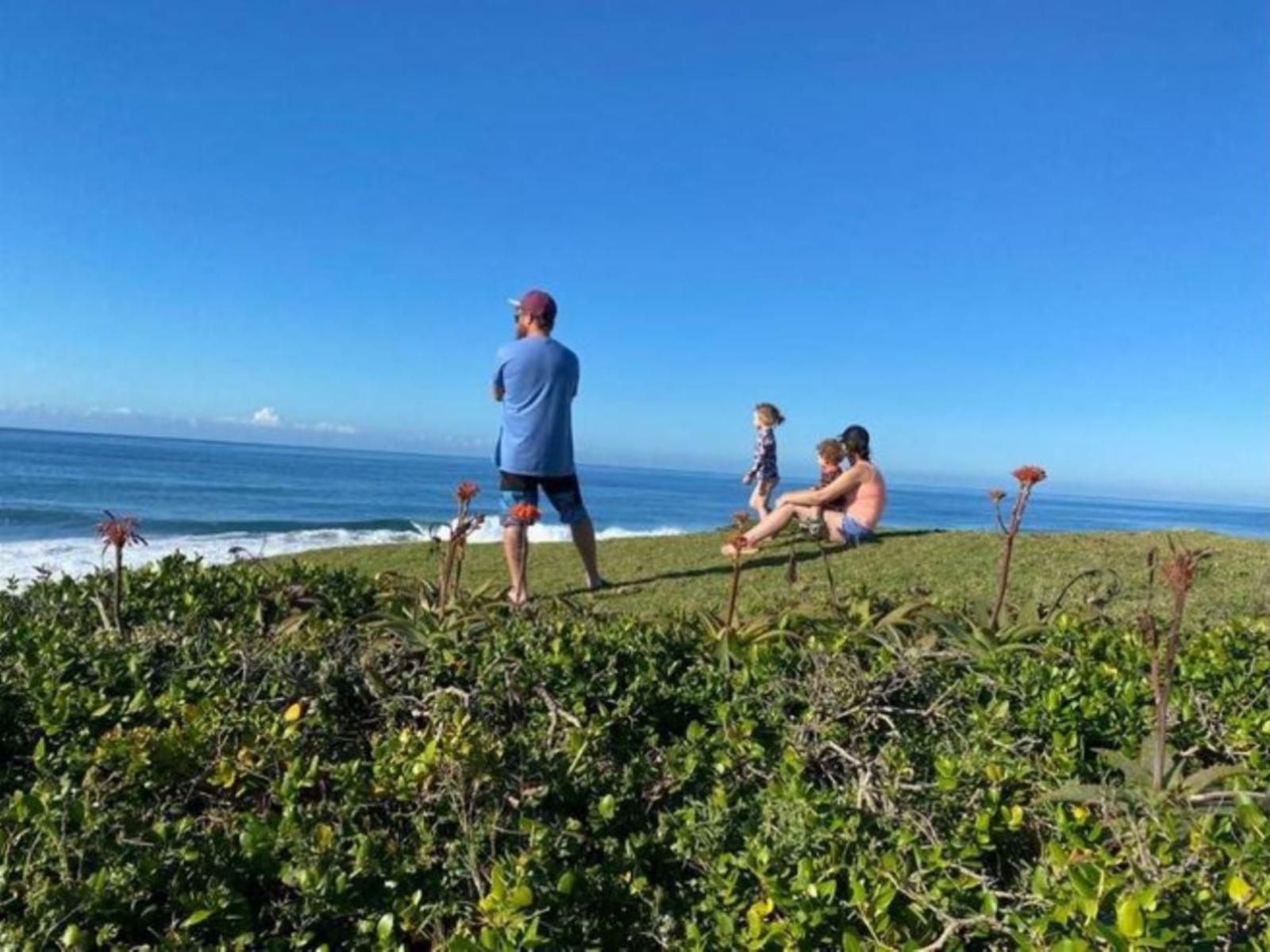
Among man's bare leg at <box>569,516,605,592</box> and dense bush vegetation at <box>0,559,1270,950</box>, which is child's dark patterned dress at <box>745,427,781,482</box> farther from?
dense bush vegetation at <box>0,559,1270,950</box>

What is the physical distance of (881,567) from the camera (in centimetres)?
689

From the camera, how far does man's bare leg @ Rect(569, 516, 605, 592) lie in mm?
5988

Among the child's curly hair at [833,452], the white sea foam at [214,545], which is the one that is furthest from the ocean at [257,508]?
the child's curly hair at [833,452]

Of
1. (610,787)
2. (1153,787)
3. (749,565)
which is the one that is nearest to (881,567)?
(749,565)

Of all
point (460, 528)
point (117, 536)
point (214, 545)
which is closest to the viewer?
point (117, 536)

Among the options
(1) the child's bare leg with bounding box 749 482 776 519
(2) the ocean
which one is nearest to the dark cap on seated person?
(2) the ocean

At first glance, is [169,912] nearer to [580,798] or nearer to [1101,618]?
[580,798]

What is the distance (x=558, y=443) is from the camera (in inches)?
233

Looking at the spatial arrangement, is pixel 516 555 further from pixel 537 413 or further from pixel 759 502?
pixel 759 502

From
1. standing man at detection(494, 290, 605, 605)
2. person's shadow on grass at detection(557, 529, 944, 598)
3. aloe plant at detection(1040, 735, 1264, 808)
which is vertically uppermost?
standing man at detection(494, 290, 605, 605)

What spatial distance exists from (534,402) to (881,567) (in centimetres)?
294

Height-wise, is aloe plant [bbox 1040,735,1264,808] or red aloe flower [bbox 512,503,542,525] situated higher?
red aloe flower [bbox 512,503,542,525]

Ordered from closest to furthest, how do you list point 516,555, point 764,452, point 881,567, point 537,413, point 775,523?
point 516,555 < point 537,413 < point 881,567 < point 775,523 < point 764,452

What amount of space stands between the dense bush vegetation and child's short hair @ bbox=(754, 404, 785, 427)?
863 centimetres
